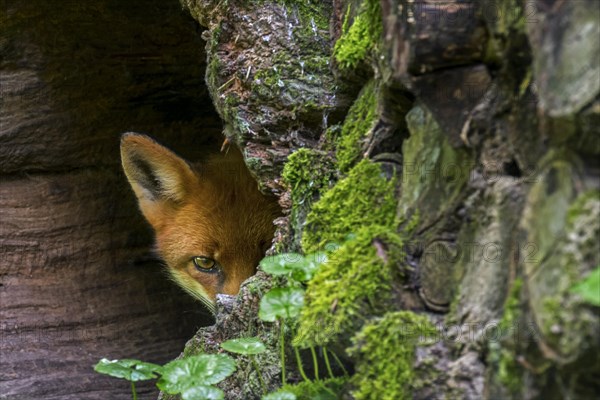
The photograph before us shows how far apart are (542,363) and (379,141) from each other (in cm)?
107

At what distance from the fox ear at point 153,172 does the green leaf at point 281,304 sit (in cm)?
230

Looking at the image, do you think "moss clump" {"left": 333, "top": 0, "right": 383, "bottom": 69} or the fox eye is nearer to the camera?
"moss clump" {"left": 333, "top": 0, "right": 383, "bottom": 69}

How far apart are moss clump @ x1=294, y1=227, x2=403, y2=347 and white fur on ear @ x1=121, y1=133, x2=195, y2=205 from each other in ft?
7.89

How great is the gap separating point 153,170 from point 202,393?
2558 millimetres

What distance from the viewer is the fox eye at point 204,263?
4.58 meters

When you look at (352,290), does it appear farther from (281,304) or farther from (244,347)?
(244,347)

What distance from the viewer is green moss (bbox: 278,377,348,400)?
2.28m

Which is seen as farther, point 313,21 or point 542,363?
point 313,21

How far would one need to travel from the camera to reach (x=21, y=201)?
194 inches

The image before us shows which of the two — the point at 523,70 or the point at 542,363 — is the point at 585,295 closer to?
the point at 542,363

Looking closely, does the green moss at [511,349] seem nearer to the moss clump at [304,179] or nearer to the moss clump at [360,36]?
the moss clump at [360,36]

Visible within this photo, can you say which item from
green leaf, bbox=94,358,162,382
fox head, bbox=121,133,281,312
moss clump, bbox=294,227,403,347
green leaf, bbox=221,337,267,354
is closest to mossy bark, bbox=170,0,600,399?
moss clump, bbox=294,227,403,347

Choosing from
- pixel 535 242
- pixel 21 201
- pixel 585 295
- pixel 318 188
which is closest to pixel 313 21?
pixel 318 188

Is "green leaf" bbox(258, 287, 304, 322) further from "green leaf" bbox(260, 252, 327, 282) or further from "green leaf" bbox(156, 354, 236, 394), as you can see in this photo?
"green leaf" bbox(156, 354, 236, 394)
